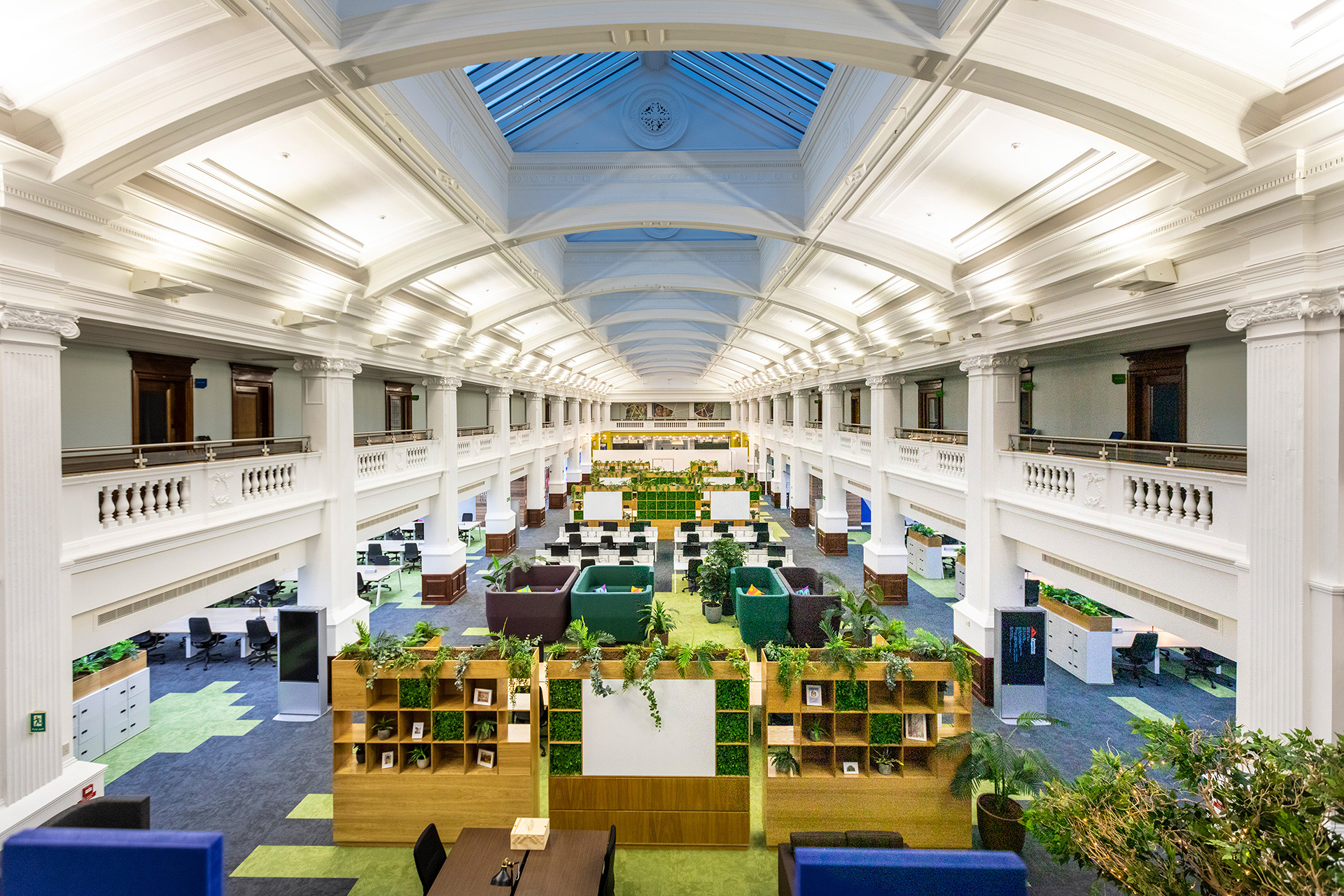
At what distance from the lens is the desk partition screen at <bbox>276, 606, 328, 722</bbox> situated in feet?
29.3

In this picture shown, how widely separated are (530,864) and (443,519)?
10547 mm

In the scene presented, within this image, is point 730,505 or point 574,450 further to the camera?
point 574,450

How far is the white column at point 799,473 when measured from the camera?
21984 millimetres

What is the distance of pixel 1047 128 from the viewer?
225 inches

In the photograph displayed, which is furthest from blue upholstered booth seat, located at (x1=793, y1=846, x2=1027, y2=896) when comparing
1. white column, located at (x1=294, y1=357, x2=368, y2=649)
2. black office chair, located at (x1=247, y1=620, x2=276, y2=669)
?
black office chair, located at (x1=247, y1=620, x2=276, y2=669)

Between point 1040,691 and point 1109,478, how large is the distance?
12.7ft

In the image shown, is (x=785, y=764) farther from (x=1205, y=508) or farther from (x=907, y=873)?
(x=1205, y=508)

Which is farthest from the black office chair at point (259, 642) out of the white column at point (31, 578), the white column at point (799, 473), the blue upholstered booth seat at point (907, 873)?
the white column at point (799, 473)

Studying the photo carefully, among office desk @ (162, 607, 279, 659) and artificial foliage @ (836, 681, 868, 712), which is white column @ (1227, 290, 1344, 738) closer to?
artificial foliage @ (836, 681, 868, 712)

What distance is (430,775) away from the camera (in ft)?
20.3

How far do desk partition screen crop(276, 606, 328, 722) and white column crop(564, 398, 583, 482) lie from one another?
21936 millimetres

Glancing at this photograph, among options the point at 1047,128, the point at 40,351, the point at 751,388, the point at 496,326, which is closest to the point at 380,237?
the point at 40,351

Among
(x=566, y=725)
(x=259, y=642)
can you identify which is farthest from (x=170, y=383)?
(x=566, y=725)

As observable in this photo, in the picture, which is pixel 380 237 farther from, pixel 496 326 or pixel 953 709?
pixel 953 709
